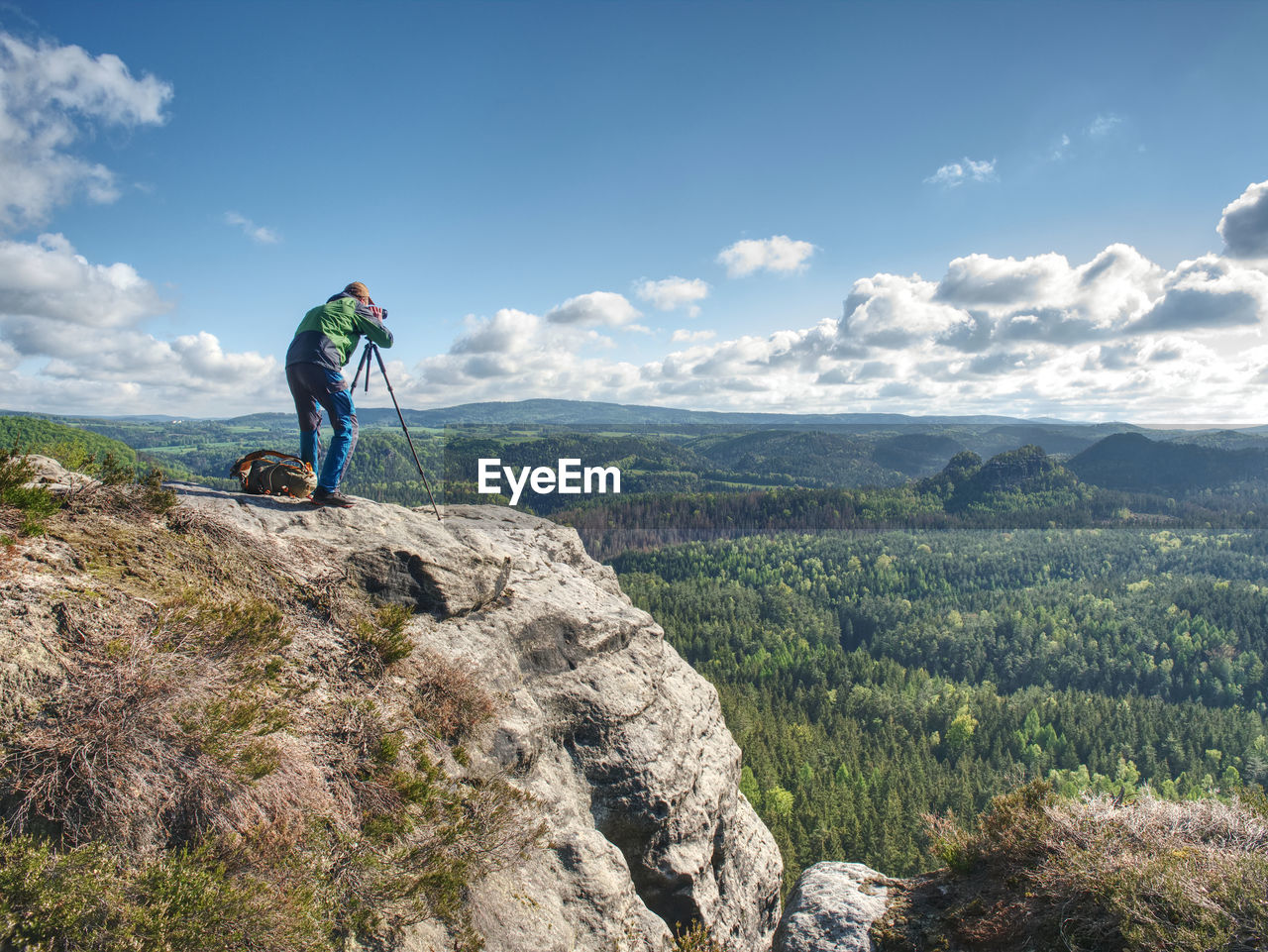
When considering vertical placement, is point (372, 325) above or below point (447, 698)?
above

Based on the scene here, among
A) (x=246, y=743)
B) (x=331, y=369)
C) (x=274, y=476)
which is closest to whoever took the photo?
(x=246, y=743)

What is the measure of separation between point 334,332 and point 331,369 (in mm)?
731

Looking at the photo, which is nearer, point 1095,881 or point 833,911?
point 1095,881

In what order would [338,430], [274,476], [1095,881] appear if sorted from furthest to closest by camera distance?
[274,476], [338,430], [1095,881]

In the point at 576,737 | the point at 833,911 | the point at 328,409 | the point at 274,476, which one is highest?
the point at 328,409

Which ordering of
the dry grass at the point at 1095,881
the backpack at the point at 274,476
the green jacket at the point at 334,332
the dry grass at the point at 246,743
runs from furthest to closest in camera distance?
the backpack at the point at 274,476, the green jacket at the point at 334,332, the dry grass at the point at 1095,881, the dry grass at the point at 246,743

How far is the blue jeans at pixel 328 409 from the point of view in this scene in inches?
→ 446

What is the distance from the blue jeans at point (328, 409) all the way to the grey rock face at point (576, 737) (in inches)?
34.1

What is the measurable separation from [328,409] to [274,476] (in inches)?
73.4

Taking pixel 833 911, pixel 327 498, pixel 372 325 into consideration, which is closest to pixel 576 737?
pixel 833 911

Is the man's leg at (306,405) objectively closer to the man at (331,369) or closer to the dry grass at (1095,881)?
the man at (331,369)

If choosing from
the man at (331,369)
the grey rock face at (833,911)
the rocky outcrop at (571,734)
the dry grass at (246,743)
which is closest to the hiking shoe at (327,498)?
the man at (331,369)

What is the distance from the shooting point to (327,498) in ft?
40.1

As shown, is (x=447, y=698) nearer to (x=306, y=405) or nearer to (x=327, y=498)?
(x=327, y=498)
